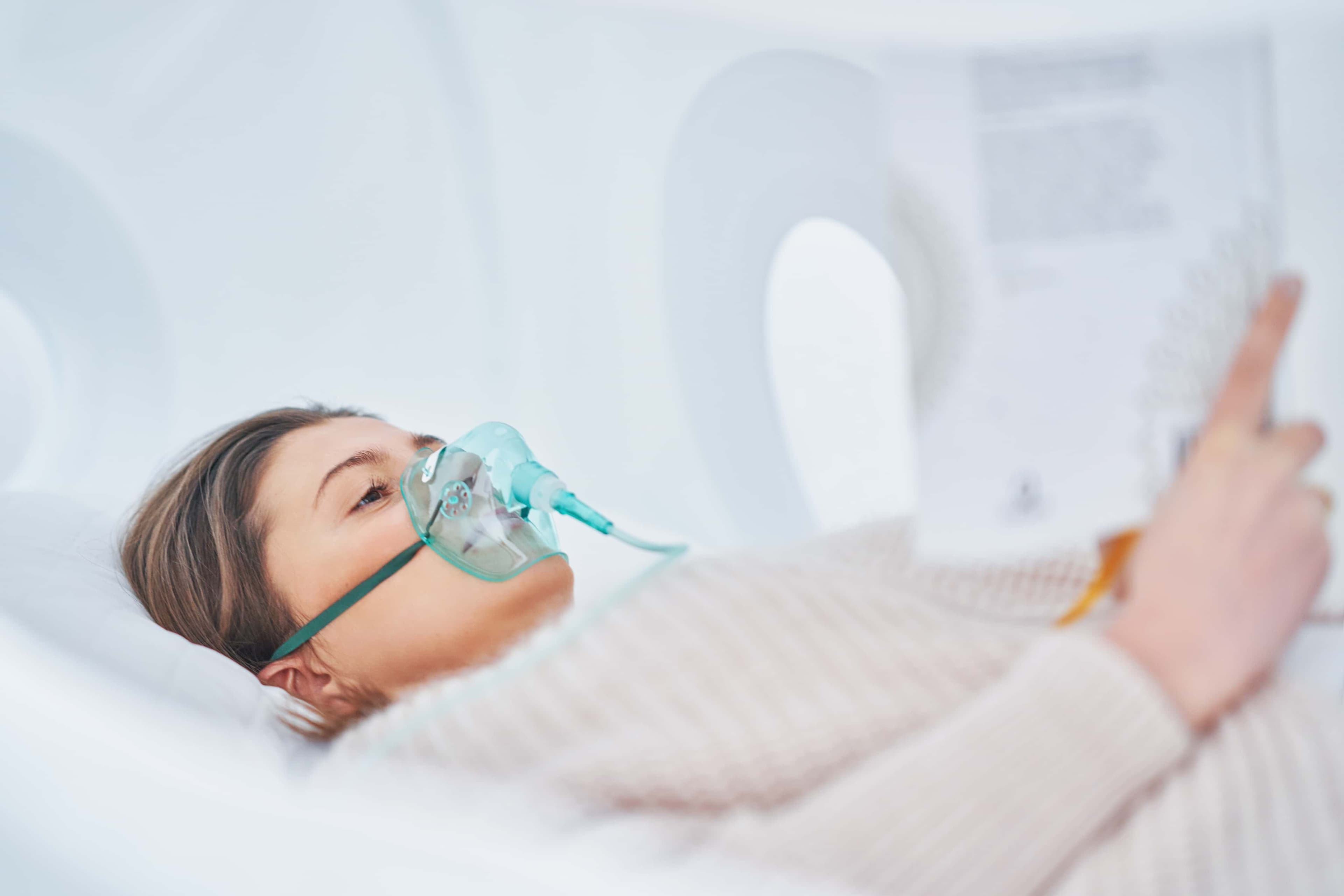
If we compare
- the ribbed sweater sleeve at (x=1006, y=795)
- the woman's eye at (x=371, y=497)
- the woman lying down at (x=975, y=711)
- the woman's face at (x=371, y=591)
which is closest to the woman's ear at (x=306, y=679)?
the woman's face at (x=371, y=591)

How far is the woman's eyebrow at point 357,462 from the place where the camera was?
92 centimetres

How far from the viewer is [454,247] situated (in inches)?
49.8

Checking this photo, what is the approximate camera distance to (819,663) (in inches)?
22.5

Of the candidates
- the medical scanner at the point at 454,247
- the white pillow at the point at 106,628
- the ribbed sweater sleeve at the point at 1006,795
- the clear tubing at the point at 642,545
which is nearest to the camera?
the ribbed sweater sleeve at the point at 1006,795

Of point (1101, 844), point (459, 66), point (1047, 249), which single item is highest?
point (459, 66)

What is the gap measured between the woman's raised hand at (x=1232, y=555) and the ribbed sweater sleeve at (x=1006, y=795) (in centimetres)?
2

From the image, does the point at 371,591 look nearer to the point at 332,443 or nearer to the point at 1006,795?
the point at 332,443

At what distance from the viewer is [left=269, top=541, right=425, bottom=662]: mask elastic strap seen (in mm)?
910

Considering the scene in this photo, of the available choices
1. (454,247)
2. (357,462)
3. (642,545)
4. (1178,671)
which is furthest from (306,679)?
(1178,671)

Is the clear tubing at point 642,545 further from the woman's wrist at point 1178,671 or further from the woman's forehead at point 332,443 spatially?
the woman's wrist at point 1178,671

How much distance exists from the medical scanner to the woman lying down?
1.08 feet

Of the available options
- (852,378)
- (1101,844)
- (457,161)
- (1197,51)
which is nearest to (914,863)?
(1101,844)

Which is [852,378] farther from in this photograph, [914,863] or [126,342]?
[126,342]

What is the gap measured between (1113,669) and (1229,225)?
0.86 feet
